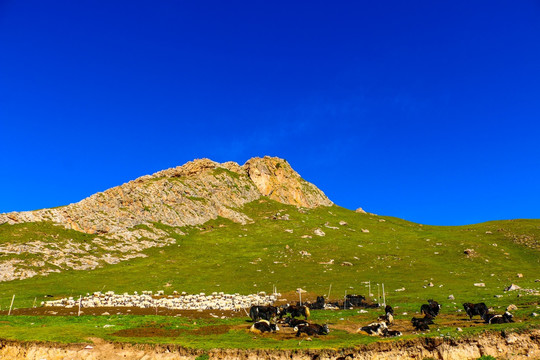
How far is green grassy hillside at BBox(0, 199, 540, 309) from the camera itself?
70.1 meters

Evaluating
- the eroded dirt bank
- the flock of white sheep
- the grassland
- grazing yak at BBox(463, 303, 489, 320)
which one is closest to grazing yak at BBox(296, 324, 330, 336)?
the grassland

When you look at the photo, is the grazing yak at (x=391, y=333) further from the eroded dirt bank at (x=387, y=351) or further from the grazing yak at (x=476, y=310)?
the grazing yak at (x=476, y=310)

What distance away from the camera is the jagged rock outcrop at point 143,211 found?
94.4m

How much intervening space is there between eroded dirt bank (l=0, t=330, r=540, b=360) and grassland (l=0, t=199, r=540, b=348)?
806mm

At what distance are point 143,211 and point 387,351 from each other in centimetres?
12733

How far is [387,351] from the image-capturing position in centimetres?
2091

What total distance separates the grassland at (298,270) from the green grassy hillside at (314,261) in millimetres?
260

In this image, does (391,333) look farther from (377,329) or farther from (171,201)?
(171,201)

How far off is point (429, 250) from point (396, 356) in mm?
100087

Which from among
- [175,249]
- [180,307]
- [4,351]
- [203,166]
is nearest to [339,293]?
[180,307]

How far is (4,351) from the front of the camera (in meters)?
22.8

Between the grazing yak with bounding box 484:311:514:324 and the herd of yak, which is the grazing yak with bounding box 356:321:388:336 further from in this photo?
the grazing yak with bounding box 484:311:514:324

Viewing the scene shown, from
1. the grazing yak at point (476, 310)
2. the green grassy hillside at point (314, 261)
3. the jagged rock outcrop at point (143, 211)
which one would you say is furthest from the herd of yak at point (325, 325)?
the jagged rock outcrop at point (143, 211)

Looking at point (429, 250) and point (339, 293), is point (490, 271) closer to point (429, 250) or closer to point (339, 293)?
point (429, 250)
